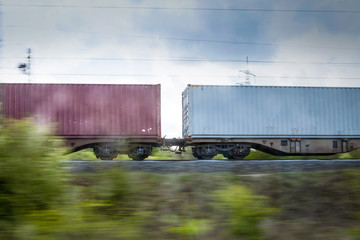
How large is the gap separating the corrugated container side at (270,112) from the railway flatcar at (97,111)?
2373 millimetres

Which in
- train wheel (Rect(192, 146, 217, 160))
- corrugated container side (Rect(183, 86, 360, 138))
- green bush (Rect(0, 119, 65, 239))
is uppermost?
corrugated container side (Rect(183, 86, 360, 138))

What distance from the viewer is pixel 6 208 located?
3.53m

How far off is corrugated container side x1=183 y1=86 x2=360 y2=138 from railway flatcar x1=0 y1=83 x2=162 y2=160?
2.37 metres

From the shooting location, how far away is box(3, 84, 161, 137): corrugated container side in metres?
14.2

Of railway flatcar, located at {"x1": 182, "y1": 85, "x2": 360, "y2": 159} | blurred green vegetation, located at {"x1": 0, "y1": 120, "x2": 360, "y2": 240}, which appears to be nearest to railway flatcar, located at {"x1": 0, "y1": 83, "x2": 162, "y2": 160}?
railway flatcar, located at {"x1": 182, "y1": 85, "x2": 360, "y2": 159}

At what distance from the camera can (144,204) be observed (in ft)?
14.8

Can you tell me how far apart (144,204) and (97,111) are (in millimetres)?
10707

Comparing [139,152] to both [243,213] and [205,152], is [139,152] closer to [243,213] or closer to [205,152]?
[205,152]

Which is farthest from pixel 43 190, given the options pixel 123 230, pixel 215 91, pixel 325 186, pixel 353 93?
pixel 353 93

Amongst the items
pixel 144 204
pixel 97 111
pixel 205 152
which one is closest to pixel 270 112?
pixel 205 152

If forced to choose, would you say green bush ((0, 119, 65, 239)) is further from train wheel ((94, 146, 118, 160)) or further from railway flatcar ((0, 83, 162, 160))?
train wheel ((94, 146, 118, 160))

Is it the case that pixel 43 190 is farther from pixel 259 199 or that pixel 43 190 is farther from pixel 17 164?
pixel 259 199

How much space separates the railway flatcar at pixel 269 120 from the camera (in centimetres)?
1504

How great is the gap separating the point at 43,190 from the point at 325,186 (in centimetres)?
499
